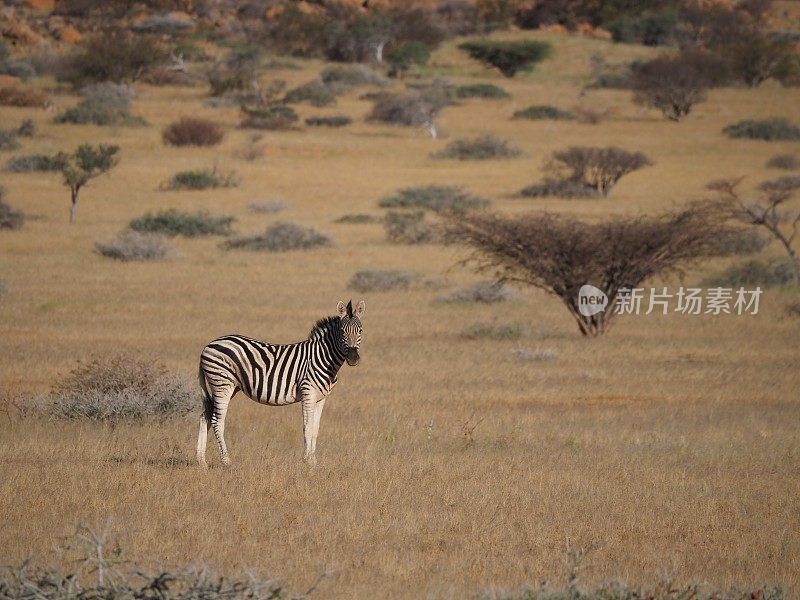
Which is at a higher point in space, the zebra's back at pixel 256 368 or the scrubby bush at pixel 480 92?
the scrubby bush at pixel 480 92

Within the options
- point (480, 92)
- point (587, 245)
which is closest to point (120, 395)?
point (587, 245)

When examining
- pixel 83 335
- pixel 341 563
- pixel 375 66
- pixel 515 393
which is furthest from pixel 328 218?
pixel 375 66

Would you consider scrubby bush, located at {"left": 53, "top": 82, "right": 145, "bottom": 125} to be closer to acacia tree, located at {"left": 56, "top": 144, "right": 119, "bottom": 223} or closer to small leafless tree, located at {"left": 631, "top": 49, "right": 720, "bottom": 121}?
acacia tree, located at {"left": 56, "top": 144, "right": 119, "bottom": 223}

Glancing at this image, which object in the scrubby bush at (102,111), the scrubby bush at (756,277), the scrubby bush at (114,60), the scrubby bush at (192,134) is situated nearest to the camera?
the scrubby bush at (756,277)

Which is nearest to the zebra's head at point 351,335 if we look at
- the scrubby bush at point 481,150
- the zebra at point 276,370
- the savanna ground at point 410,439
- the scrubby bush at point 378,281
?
the zebra at point 276,370

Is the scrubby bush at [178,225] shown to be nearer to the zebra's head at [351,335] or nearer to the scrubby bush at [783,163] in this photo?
the scrubby bush at [783,163]

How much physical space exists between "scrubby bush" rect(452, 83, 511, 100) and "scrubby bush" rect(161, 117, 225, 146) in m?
22.4

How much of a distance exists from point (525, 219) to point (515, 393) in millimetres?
6210

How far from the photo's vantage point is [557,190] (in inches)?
1737

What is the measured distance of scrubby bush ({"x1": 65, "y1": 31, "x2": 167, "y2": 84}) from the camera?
2667 inches

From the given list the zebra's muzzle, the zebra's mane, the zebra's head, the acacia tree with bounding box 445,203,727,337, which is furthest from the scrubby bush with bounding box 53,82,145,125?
the zebra's muzzle

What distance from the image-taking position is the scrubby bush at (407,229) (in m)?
36.4

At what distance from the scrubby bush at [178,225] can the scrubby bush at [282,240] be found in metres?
1.66

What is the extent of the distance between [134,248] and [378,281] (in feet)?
22.4
